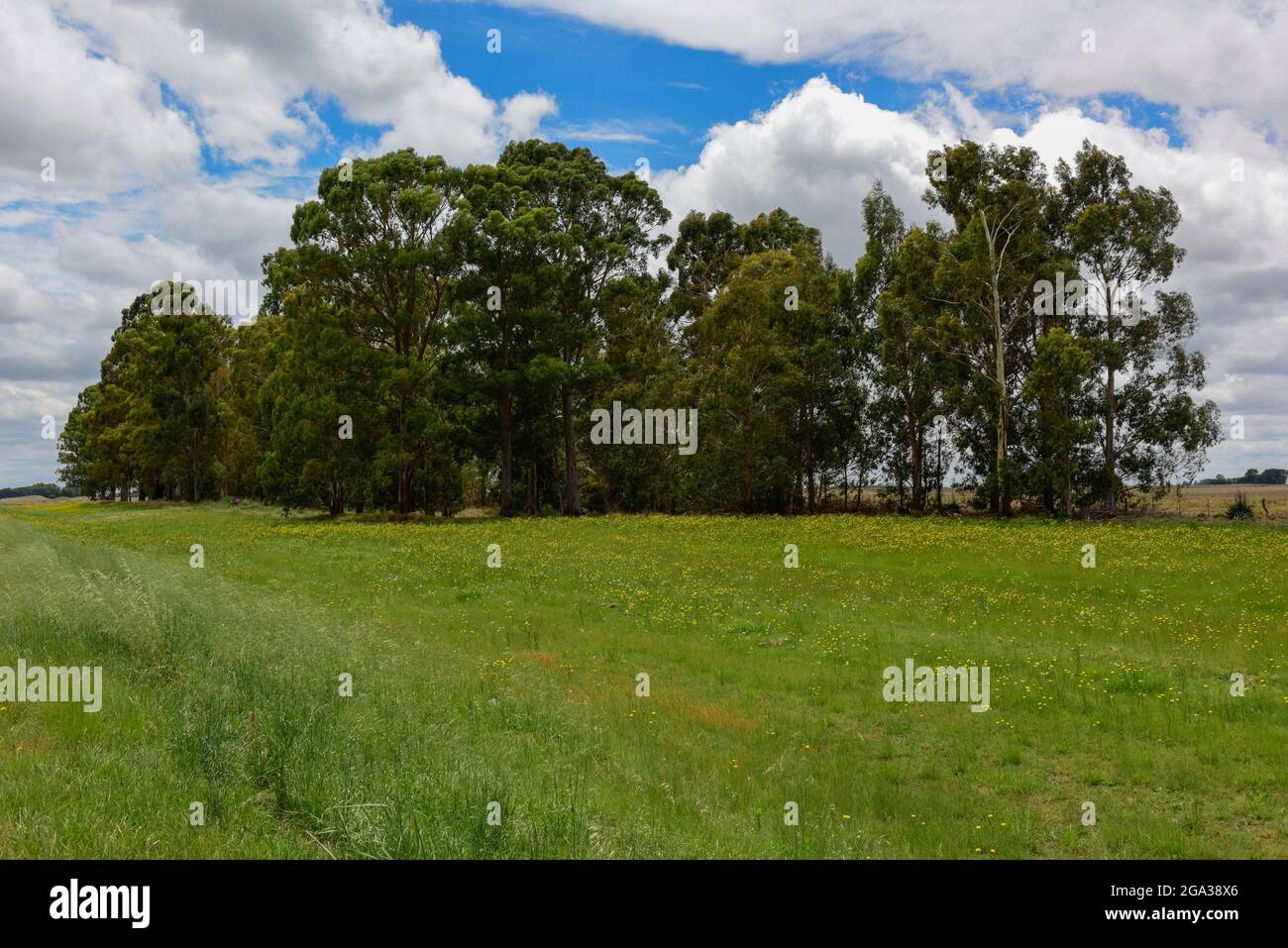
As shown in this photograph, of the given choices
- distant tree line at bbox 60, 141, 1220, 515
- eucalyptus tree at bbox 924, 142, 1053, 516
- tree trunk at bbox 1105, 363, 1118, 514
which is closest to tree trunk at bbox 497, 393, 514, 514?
distant tree line at bbox 60, 141, 1220, 515

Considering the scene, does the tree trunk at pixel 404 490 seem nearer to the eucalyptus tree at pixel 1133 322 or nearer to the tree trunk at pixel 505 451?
the tree trunk at pixel 505 451

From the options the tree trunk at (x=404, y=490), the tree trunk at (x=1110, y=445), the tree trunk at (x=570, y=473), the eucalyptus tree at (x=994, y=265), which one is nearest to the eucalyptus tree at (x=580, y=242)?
the tree trunk at (x=570, y=473)

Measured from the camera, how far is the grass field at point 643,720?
7125 mm

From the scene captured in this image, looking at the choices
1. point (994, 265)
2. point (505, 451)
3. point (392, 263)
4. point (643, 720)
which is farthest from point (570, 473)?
point (643, 720)

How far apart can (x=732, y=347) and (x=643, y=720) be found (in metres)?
50.6

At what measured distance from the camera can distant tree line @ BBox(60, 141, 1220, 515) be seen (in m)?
53.7

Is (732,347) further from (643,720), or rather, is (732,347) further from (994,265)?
(643,720)

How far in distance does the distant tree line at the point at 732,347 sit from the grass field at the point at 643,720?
30.6 metres

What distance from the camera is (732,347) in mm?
61375

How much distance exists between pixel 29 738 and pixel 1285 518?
5853cm

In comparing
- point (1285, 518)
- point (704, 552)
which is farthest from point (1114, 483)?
point (704, 552)

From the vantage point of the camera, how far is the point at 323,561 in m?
31.6
